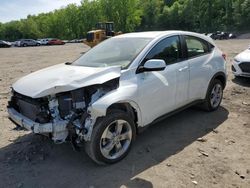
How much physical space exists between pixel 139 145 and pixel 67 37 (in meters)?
84.9

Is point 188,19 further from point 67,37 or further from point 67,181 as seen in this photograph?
point 67,181

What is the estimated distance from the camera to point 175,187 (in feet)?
12.2

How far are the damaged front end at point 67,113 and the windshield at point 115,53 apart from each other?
0.57 m

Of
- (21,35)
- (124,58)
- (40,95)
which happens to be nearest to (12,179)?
(40,95)

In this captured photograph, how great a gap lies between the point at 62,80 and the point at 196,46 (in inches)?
111

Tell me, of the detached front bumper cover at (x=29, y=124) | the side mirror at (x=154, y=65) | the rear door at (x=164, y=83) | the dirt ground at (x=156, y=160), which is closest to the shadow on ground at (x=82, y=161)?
the dirt ground at (x=156, y=160)

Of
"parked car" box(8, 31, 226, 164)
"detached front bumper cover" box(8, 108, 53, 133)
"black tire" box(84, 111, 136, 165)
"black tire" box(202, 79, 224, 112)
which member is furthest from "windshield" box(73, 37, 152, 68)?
"black tire" box(202, 79, 224, 112)

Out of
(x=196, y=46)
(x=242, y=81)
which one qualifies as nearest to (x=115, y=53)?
(x=196, y=46)

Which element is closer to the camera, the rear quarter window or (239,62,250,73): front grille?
the rear quarter window

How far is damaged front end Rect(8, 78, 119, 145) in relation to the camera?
3887 mm

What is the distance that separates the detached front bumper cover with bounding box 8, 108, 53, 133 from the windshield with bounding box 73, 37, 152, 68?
1256 mm

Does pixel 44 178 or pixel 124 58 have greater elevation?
pixel 124 58

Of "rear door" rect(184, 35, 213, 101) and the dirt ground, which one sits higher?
"rear door" rect(184, 35, 213, 101)

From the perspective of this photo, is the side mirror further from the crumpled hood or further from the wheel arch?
the wheel arch
